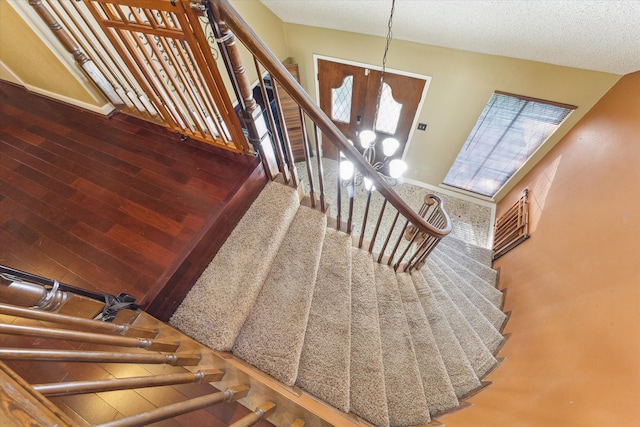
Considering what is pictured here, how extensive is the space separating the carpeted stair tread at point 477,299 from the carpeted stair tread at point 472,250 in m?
0.72

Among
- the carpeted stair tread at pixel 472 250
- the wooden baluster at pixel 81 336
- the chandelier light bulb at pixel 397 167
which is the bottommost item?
the wooden baluster at pixel 81 336

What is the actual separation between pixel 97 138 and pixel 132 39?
3.28 feet

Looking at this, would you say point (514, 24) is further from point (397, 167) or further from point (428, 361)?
point (428, 361)

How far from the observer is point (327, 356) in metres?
1.43

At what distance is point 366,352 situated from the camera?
1.58 m

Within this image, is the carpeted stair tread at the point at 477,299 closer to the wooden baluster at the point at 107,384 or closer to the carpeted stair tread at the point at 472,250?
the carpeted stair tread at the point at 472,250

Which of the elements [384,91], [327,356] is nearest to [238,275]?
[327,356]

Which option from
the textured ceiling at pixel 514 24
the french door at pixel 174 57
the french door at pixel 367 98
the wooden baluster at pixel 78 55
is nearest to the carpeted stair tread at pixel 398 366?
the french door at pixel 174 57

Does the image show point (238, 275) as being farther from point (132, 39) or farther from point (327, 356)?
point (132, 39)

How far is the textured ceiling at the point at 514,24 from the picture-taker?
1.91 m

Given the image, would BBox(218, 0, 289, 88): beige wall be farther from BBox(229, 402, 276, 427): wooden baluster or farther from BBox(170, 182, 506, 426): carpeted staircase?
BBox(229, 402, 276, 427): wooden baluster

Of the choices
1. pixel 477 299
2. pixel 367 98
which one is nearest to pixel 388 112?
pixel 367 98

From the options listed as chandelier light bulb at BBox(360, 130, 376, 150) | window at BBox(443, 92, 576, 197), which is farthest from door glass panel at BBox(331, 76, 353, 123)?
chandelier light bulb at BBox(360, 130, 376, 150)

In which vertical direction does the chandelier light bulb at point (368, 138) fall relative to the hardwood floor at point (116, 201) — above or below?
above
